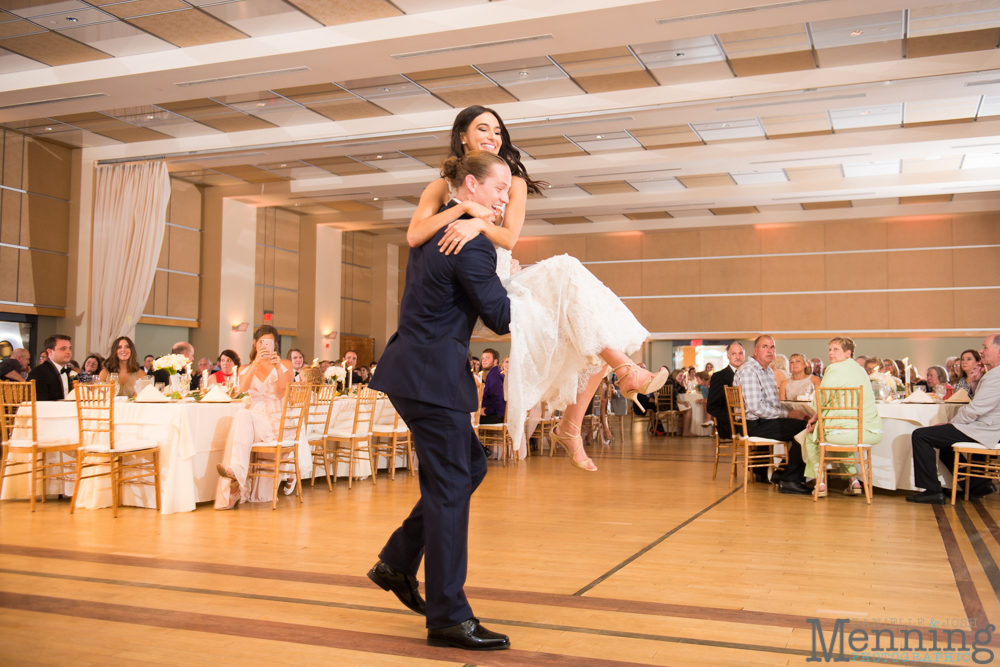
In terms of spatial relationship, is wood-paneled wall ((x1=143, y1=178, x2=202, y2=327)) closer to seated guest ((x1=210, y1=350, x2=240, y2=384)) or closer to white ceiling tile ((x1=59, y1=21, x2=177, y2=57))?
white ceiling tile ((x1=59, y1=21, x2=177, y2=57))

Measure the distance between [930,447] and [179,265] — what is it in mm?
12715

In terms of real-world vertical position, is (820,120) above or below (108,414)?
above

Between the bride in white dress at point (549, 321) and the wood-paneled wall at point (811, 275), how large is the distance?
15248 mm

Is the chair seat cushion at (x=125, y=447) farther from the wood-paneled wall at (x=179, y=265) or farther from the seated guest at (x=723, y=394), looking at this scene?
the wood-paneled wall at (x=179, y=265)

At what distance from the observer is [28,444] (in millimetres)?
5465

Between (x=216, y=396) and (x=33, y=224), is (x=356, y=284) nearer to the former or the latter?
(x=33, y=224)

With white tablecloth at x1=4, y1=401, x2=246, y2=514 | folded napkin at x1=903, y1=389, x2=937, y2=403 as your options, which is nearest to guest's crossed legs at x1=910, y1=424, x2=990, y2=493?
folded napkin at x1=903, y1=389, x2=937, y2=403

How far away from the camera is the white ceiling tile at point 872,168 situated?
1298 centimetres

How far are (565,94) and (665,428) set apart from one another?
24.1ft

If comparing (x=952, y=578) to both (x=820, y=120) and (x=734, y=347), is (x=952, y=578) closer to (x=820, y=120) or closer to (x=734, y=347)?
(x=734, y=347)

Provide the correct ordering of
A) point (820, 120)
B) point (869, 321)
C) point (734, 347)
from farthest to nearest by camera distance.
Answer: point (869, 321) → point (820, 120) → point (734, 347)

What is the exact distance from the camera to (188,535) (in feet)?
14.7

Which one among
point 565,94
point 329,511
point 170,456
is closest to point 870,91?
point 565,94

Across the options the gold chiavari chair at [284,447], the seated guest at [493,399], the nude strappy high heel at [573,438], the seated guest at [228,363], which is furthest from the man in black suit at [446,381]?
the seated guest at [493,399]
